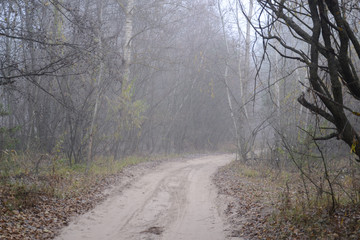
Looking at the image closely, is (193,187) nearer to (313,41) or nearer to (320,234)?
(320,234)

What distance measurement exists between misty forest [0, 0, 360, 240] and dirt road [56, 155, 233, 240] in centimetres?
17

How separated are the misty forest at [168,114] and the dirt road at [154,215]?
17cm

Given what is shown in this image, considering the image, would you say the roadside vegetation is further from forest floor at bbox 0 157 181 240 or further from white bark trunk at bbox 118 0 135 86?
white bark trunk at bbox 118 0 135 86

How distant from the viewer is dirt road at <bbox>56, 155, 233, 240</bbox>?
696 cm

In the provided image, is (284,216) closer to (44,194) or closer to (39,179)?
(44,194)

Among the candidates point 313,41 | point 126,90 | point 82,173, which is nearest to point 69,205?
point 82,173

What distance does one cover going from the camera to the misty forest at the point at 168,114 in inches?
211

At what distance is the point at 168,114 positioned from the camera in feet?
89.4

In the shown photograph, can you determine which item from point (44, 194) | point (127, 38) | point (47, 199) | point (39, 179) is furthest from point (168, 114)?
point (47, 199)

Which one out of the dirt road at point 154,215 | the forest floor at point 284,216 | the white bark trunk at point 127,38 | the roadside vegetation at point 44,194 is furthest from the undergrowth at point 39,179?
the white bark trunk at point 127,38

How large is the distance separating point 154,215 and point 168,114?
1898cm

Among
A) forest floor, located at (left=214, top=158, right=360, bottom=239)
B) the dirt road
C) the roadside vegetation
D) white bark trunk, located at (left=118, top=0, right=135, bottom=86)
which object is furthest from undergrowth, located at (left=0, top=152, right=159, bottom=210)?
white bark trunk, located at (left=118, top=0, right=135, bottom=86)

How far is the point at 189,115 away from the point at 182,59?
6388mm

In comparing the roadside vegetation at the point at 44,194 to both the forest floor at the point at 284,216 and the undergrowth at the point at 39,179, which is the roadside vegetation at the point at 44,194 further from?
the forest floor at the point at 284,216
